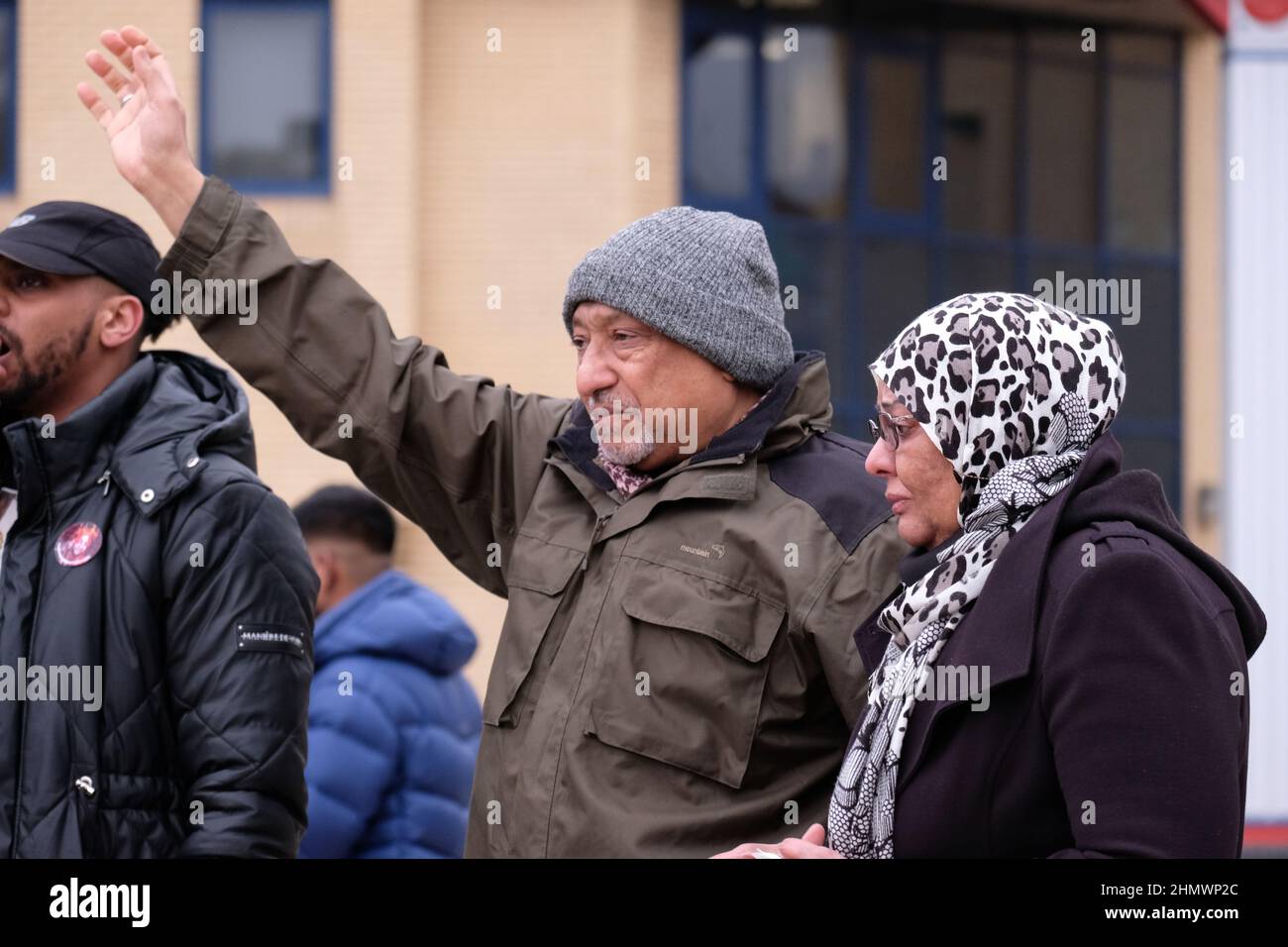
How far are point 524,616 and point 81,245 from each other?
1192 mm

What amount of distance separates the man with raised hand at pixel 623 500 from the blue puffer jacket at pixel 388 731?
118 centimetres

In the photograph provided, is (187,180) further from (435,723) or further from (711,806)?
(435,723)

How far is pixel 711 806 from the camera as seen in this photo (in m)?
2.89

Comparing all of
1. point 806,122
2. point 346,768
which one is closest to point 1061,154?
point 806,122

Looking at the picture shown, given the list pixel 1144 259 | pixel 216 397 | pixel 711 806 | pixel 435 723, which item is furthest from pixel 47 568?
pixel 1144 259

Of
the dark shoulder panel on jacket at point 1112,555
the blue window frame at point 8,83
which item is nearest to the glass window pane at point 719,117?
the blue window frame at point 8,83

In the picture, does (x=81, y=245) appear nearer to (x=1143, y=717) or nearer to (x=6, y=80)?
(x=1143, y=717)

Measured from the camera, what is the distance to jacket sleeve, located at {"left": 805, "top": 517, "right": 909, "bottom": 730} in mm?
2879

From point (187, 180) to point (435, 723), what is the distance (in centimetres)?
191

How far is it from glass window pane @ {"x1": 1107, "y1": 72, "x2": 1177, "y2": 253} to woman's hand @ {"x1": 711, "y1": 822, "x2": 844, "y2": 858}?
11.4 m

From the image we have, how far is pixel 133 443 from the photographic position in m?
3.29

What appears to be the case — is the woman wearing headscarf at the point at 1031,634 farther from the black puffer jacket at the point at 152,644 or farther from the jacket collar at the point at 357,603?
the jacket collar at the point at 357,603

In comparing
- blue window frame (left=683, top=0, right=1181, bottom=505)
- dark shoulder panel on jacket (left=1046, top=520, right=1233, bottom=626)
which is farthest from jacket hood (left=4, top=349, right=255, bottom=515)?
blue window frame (left=683, top=0, right=1181, bottom=505)

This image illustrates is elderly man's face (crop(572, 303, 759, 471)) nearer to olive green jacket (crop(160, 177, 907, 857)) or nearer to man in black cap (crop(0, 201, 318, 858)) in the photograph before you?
olive green jacket (crop(160, 177, 907, 857))
